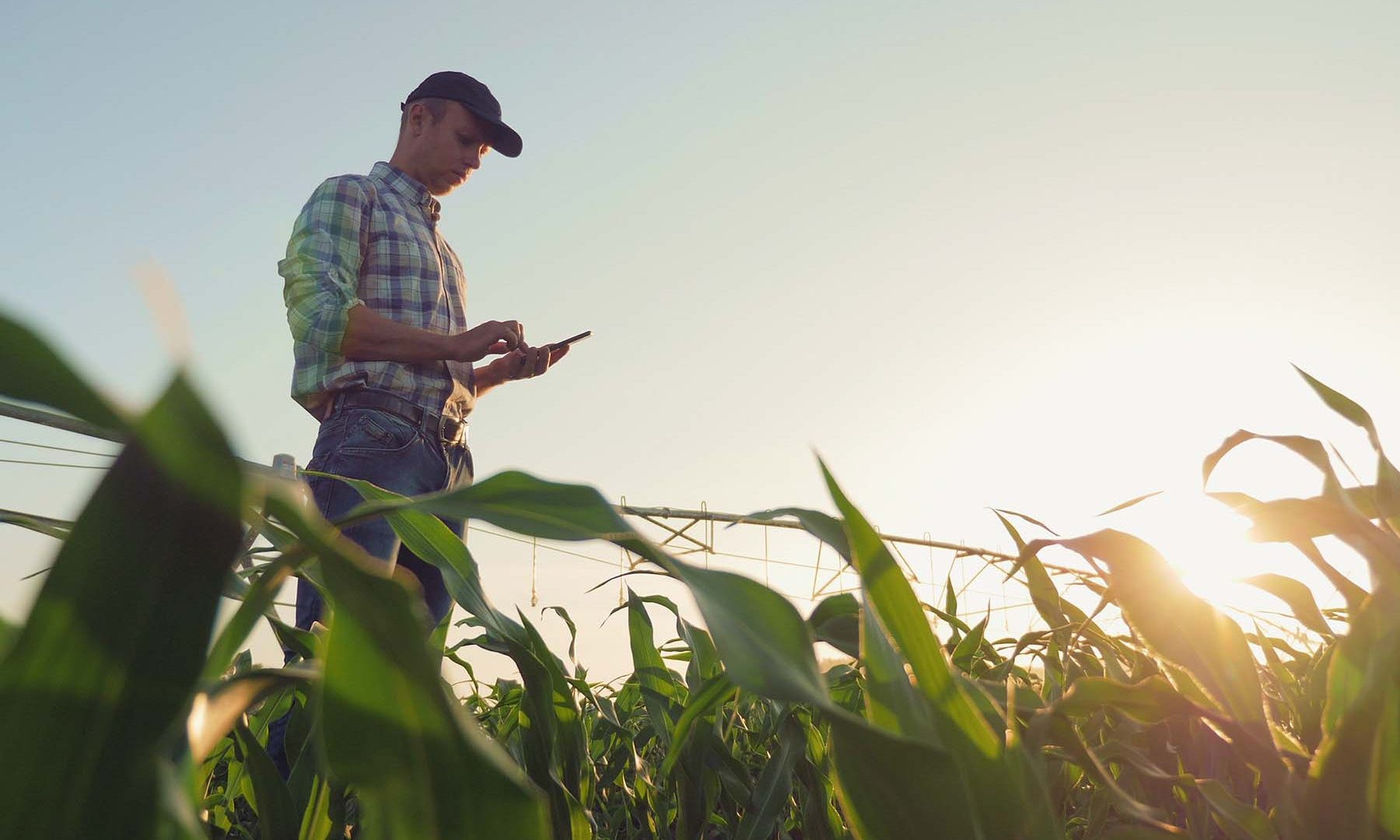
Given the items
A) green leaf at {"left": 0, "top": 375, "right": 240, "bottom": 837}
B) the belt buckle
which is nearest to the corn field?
green leaf at {"left": 0, "top": 375, "right": 240, "bottom": 837}

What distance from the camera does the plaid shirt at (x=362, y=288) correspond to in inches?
71.7

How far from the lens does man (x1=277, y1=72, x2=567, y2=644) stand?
1.77 meters

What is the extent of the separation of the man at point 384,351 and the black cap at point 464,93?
231mm

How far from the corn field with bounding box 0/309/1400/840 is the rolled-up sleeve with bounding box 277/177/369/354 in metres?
1.45

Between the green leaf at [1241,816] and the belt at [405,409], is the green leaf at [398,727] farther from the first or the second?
the belt at [405,409]

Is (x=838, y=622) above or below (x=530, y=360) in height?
below

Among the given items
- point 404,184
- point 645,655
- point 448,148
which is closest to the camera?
point 645,655

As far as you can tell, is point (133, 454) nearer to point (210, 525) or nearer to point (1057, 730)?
point (210, 525)

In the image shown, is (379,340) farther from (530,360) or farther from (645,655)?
(645,655)

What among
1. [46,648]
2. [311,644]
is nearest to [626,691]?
[311,644]

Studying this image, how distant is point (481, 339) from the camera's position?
1.81m

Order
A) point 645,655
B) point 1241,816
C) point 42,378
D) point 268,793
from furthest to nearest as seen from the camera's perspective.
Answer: point 645,655, point 268,793, point 1241,816, point 42,378

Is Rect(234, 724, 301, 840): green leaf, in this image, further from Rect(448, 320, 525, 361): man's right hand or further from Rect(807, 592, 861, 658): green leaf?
Rect(448, 320, 525, 361): man's right hand

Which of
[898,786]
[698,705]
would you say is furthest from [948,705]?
[698,705]
